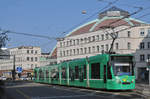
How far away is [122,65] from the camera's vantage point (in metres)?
23.1

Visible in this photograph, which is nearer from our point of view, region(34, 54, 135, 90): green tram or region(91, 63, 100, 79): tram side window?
region(34, 54, 135, 90): green tram

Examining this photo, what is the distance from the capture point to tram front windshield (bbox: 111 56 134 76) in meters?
22.9

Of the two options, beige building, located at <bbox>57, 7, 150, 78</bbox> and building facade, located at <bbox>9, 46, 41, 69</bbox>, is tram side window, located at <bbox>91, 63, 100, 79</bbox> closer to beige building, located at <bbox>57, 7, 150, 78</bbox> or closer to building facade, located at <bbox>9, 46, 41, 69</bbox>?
beige building, located at <bbox>57, 7, 150, 78</bbox>

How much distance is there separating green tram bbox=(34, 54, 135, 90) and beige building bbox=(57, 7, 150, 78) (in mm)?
30183

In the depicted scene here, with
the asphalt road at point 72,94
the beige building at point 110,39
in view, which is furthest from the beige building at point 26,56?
the asphalt road at point 72,94

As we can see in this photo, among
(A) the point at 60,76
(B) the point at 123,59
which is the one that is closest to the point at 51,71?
(A) the point at 60,76

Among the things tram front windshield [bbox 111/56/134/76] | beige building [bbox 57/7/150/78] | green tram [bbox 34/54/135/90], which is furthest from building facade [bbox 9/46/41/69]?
tram front windshield [bbox 111/56/134/76]

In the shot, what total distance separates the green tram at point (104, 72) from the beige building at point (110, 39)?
3018 centimetres

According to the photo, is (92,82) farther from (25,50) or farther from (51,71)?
(25,50)

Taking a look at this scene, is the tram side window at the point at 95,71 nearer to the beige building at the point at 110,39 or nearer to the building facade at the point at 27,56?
the beige building at the point at 110,39

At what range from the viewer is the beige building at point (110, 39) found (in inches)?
2800

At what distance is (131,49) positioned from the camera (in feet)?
243

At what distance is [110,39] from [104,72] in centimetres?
5233

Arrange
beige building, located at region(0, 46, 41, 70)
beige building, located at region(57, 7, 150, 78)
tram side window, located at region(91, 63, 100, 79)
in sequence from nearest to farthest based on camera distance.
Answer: tram side window, located at region(91, 63, 100, 79) < beige building, located at region(57, 7, 150, 78) < beige building, located at region(0, 46, 41, 70)
